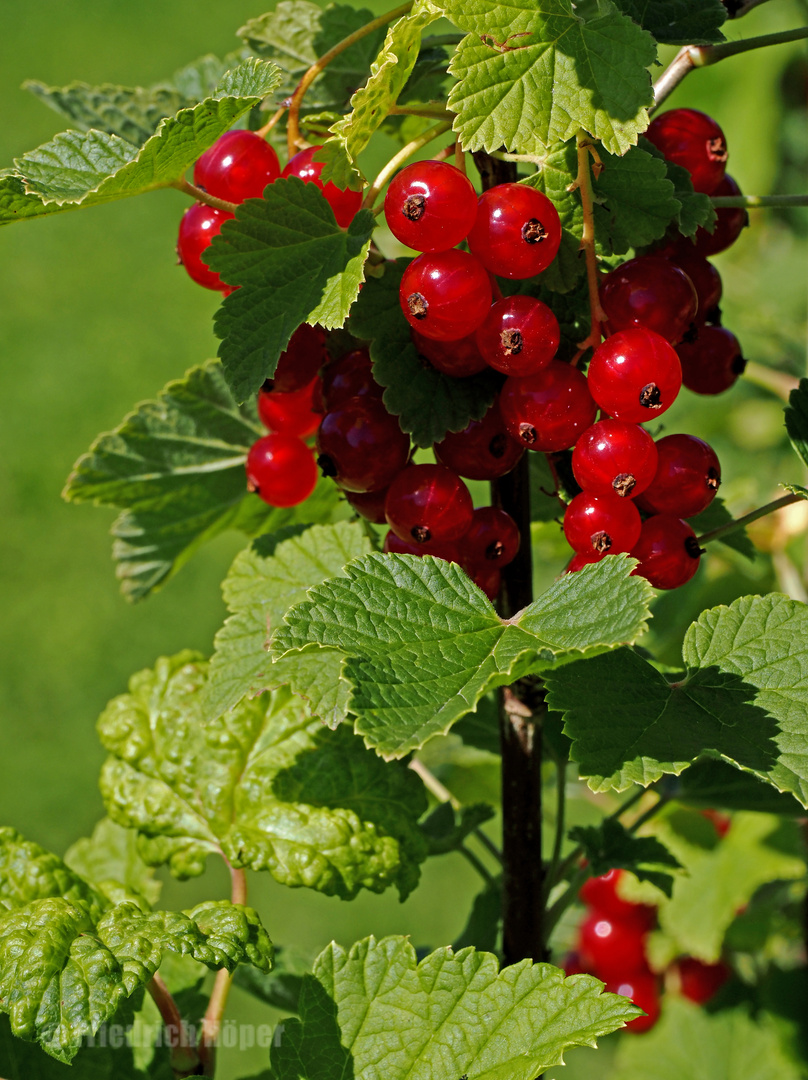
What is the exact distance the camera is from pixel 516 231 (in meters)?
0.80

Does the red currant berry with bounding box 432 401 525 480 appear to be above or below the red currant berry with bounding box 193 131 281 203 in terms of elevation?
below

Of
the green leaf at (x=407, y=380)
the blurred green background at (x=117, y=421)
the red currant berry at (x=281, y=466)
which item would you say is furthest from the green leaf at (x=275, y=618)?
the blurred green background at (x=117, y=421)

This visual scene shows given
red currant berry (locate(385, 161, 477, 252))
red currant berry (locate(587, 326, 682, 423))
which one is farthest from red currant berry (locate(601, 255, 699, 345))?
red currant berry (locate(385, 161, 477, 252))

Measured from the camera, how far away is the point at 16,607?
389cm

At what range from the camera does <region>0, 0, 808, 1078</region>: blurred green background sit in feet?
A: 9.80

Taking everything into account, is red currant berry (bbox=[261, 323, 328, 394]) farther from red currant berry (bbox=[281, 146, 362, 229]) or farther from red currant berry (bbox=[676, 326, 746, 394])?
red currant berry (bbox=[676, 326, 746, 394])

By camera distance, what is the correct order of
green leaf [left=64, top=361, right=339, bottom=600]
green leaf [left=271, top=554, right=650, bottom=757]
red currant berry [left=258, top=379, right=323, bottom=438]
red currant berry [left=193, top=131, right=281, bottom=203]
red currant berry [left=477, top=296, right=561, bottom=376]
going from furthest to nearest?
green leaf [left=64, top=361, right=339, bottom=600]
red currant berry [left=258, top=379, right=323, bottom=438]
red currant berry [left=193, top=131, right=281, bottom=203]
red currant berry [left=477, top=296, right=561, bottom=376]
green leaf [left=271, top=554, right=650, bottom=757]

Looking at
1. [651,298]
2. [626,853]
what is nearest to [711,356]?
[651,298]

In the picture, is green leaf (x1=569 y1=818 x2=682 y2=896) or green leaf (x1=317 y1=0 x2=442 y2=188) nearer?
green leaf (x1=317 y1=0 x2=442 y2=188)

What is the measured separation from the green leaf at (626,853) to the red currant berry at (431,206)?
622mm

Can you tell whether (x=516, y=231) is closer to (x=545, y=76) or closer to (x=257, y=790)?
(x=545, y=76)

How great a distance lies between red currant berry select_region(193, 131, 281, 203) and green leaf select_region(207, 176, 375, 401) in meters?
0.07

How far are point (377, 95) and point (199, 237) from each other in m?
0.24

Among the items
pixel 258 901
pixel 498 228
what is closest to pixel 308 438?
pixel 498 228
